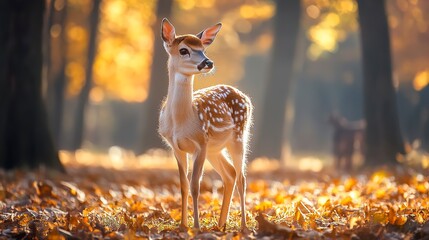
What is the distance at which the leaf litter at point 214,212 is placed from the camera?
6387mm

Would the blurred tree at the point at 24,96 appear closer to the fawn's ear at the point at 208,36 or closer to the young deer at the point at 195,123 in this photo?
the young deer at the point at 195,123

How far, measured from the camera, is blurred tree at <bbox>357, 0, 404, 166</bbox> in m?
16.0

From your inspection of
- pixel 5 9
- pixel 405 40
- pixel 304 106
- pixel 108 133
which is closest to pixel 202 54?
pixel 5 9

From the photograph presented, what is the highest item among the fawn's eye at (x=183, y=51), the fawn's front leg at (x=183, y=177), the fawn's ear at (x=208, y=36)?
the fawn's ear at (x=208, y=36)

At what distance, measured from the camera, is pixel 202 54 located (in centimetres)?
690

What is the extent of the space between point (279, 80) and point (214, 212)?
15633 mm

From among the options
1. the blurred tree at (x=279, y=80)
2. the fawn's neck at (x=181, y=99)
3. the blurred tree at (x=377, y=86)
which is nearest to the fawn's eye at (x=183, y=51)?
the fawn's neck at (x=181, y=99)

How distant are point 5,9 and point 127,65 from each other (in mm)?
23344

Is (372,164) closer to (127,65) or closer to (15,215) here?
(15,215)

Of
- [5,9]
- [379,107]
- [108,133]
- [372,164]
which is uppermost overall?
[5,9]

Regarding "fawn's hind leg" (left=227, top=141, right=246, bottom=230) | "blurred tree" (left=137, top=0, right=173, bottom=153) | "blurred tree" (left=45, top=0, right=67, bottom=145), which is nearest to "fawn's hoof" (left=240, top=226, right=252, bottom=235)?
"fawn's hind leg" (left=227, top=141, right=246, bottom=230)

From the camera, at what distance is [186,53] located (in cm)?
697

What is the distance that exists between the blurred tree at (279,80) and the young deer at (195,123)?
626 inches

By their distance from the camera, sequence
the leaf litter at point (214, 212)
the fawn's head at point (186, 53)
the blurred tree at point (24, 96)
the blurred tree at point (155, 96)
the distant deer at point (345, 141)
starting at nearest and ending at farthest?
the leaf litter at point (214, 212) → the fawn's head at point (186, 53) → the blurred tree at point (24, 96) → the distant deer at point (345, 141) → the blurred tree at point (155, 96)
